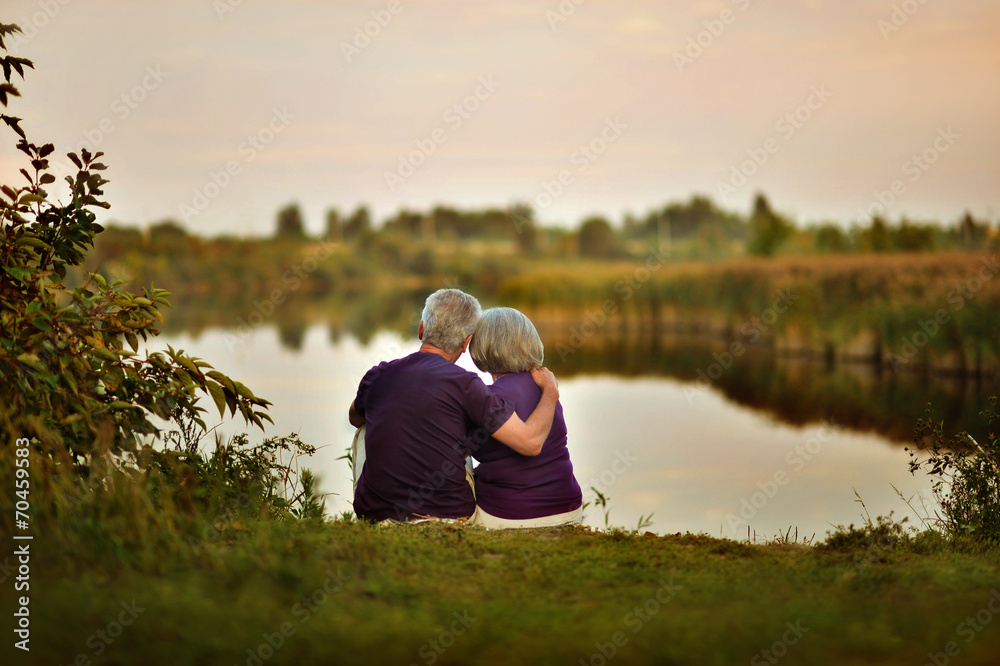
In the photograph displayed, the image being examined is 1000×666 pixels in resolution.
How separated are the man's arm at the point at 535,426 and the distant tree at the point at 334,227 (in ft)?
242

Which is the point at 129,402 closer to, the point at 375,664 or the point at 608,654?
the point at 375,664

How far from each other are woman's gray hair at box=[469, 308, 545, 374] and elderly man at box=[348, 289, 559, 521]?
0.06 meters

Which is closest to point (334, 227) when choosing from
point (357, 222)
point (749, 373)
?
point (357, 222)

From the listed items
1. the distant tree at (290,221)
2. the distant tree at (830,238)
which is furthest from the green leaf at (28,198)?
the distant tree at (290,221)

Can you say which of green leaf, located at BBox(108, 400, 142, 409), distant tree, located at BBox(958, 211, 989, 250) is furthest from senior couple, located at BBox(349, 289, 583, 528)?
distant tree, located at BBox(958, 211, 989, 250)

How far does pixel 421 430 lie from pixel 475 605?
1.34 metres

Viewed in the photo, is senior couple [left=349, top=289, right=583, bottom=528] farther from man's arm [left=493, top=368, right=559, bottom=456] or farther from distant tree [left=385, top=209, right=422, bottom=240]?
distant tree [left=385, top=209, right=422, bottom=240]

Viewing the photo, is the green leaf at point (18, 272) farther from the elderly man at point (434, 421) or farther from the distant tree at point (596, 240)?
the distant tree at point (596, 240)

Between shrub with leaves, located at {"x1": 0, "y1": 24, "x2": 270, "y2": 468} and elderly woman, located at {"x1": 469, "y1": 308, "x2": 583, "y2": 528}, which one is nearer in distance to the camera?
shrub with leaves, located at {"x1": 0, "y1": 24, "x2": 270, "y2": 468}

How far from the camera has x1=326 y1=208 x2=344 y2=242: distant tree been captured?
259 feet

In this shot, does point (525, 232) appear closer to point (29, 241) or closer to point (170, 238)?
point (170, 238)

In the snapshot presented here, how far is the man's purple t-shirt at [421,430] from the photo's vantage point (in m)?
4.33

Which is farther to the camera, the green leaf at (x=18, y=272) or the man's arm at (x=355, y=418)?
the man's arm at (x=355, y=418)

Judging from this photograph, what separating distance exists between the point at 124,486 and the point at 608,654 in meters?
1.92
